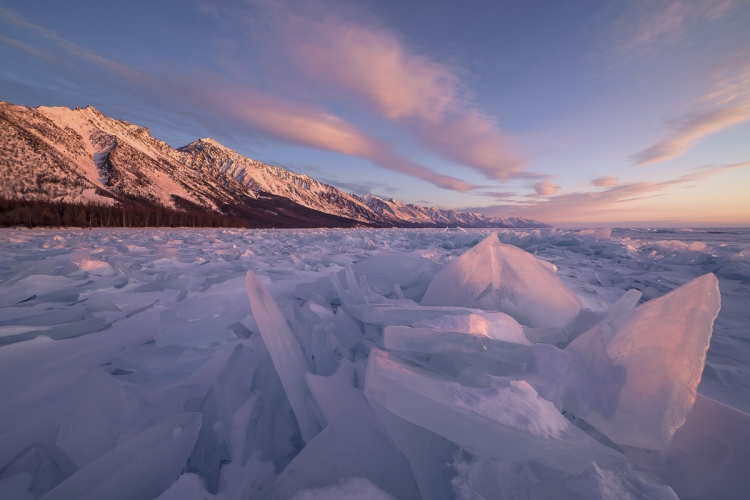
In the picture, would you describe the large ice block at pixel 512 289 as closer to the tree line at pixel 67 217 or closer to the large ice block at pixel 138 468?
the large ice block at pixel 138 468

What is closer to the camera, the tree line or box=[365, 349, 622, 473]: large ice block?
Result: box=[365, 349, 622, 473]: large ice block

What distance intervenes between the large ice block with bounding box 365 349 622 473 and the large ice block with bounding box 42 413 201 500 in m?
0.46

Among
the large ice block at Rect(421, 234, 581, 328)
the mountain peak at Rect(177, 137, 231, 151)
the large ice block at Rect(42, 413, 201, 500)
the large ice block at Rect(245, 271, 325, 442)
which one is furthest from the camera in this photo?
the mountain peak at Rect(177, 137, 231, 151)

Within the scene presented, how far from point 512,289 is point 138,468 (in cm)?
143

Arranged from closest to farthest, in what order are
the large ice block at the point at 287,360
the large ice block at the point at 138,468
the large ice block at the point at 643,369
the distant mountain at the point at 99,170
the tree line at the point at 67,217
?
the large ice block at the point at 138,468 < the large ice block at the point at 643,369 < the large ice block at the point at 287,360 < the tree line at the point at 67,217 < the distant mountain at the point at 99,170

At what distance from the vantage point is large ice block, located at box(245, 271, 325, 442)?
Answer: 2.70 feet

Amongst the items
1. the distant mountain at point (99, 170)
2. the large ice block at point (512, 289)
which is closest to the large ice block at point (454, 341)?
the large ice block at point (512, 289)

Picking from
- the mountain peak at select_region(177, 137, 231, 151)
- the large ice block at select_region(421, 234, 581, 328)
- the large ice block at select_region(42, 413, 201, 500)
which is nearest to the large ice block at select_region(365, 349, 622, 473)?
the large ice block at select_region(42, 413, 201, 500)

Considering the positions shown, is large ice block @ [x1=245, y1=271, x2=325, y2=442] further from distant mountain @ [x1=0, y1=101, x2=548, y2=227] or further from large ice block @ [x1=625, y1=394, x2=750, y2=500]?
distant mountain @ [x1=0, y1=101, x2=548, y2=227]

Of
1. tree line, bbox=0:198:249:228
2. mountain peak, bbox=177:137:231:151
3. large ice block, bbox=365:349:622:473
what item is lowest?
large ice block, bbox=365:349:622:473

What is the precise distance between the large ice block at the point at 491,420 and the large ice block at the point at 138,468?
46cm

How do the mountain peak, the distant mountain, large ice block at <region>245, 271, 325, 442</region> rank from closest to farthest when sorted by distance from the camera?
large ice block at <region>245, 271, 325, 442</region>, the distant mountain, the mountain peak

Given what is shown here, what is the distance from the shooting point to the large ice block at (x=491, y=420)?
63 centimetres

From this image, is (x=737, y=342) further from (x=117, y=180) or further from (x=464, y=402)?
(x=117, y=180)
